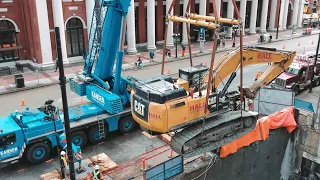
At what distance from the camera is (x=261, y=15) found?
176 ft

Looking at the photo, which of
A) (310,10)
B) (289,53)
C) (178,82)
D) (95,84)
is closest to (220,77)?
(178,82)

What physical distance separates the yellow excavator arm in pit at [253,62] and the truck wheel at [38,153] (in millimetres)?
8162

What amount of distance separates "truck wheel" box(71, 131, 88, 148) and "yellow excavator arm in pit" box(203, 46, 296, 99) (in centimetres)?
702

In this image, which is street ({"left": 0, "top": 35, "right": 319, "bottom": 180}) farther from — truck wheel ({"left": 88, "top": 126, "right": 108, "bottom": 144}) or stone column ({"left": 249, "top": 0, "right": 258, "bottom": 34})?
stone column ({"left": 249, "top": 0, "right": 258, "bottom": 34})

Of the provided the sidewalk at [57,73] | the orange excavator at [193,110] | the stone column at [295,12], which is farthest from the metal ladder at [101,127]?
the stone column at [295,12]

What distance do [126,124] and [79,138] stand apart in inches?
112

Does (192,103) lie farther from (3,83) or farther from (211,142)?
(3,83)

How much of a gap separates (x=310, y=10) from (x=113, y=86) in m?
64.2

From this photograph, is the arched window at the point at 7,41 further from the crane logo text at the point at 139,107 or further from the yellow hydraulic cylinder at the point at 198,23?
the crane logo text at the point at 139,107

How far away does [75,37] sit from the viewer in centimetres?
3669

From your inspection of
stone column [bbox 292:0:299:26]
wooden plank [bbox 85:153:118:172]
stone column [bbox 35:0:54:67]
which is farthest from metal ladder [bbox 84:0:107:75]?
stone column [bbox 292:0:299:26]

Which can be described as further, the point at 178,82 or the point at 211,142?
the point at 178,82

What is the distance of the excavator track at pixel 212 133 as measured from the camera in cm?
1301

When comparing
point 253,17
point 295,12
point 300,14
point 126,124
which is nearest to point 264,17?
point 253,17
